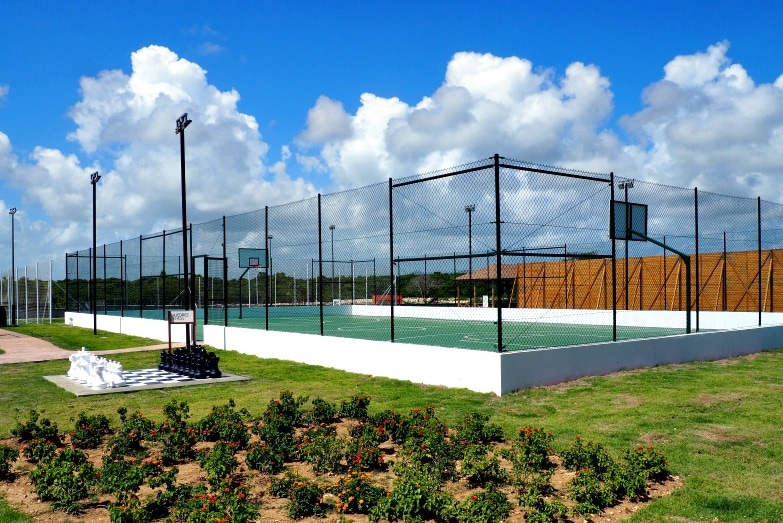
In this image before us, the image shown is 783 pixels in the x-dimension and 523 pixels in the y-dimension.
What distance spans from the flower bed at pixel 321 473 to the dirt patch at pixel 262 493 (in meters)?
0.02

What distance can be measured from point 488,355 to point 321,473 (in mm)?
4607

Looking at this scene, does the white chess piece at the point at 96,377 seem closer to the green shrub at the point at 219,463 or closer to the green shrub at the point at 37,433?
the green shrub at the point at 37,433

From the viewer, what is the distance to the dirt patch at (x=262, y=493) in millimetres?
5156

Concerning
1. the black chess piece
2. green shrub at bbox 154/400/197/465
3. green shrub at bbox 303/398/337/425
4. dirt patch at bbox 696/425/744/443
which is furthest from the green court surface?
green shrub at bbox 154/400/197/465

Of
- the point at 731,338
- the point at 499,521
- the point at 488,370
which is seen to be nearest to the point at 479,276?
the point at 731,338

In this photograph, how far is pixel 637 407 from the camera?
9.05 meters

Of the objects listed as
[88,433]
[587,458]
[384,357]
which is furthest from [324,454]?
[384,357]

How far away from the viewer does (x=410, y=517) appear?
15.7 ft

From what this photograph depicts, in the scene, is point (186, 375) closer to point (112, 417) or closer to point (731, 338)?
point (112, 417)

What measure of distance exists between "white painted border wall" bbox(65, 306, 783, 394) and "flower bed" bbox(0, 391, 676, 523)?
2.73 metres

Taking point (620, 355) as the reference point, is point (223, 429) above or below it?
below

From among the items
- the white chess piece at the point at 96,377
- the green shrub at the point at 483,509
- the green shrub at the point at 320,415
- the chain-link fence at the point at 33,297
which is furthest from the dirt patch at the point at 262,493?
the chain-link fence at the point at 33,297

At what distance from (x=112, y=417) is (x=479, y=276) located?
2075 cm

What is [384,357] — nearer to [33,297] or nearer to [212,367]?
[212,367]
